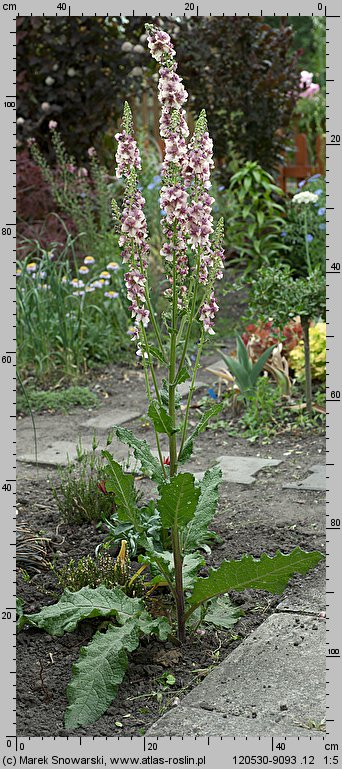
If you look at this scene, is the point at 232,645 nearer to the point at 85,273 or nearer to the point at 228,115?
the point at 85,273

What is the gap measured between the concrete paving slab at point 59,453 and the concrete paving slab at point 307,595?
144 cm

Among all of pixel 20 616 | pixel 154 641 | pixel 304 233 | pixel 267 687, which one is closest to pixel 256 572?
pixel 267 687

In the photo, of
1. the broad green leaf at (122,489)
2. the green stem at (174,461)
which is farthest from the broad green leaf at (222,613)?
the broad green leaf at (122,489)

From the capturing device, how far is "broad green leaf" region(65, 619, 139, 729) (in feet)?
7.30

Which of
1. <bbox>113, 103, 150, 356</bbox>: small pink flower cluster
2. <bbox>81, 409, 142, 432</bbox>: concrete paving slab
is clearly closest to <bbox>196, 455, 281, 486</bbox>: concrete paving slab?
<bbox>81, 409, 142, 432</bbox>: concrete paving slab

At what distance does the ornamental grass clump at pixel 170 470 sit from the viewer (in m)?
2.24

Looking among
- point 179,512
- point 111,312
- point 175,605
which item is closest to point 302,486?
point 175,605

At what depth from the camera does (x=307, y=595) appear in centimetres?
284

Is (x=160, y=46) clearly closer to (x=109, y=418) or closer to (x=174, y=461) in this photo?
(x=174, y=461)

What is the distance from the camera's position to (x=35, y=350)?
5609mm

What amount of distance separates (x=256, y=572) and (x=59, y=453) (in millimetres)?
2121

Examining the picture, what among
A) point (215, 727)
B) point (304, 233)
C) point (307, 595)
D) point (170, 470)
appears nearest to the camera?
point (215, 727)

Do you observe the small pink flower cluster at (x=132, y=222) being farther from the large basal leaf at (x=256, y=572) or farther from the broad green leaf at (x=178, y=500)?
the large basal leaf at (x=256, y=572)

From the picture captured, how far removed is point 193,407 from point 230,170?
3065 millimetres
